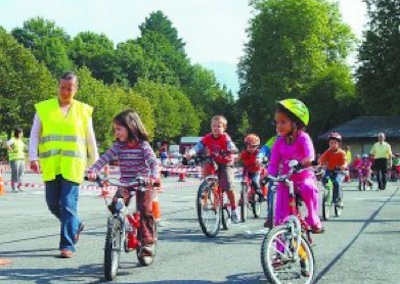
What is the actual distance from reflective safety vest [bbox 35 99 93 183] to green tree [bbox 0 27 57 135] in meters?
53.0

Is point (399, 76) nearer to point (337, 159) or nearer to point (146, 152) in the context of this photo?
point (337, 159)

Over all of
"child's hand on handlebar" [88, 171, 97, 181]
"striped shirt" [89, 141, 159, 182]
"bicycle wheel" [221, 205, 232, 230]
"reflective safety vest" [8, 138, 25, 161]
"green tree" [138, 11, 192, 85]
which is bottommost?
"bicycle wheel" [221, 205, 232, 230]

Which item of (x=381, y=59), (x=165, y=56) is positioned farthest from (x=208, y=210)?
(x=165, y=56)

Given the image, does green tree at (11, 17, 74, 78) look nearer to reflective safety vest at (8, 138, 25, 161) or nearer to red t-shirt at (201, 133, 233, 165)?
reflective safety vest at (8, 138, 25, 161)

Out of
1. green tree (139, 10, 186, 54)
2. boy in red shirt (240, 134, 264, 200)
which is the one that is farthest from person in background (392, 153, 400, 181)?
green tree (139, 10, 186, 54)

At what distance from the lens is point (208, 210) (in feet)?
34.4

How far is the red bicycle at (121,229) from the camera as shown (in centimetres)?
675

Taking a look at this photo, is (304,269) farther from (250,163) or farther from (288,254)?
(250,163)

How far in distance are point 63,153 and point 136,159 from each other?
106 centimetres

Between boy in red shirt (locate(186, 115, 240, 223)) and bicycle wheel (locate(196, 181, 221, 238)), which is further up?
boy in red shirt (locate(186, 115, 240, 223))

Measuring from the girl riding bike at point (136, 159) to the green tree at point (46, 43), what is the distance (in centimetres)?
8338

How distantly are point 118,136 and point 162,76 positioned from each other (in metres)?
103

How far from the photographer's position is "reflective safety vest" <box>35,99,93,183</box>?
8.16 meters

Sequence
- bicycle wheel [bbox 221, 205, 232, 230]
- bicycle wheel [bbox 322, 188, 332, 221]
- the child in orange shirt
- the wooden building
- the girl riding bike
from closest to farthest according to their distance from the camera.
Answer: the girl riding bike, bicycle wheel [bbox 221, 205, 232, 230], bicycle wheel [bbox 322, 188, 332, 221], the child in orange shirt, the wooden building
